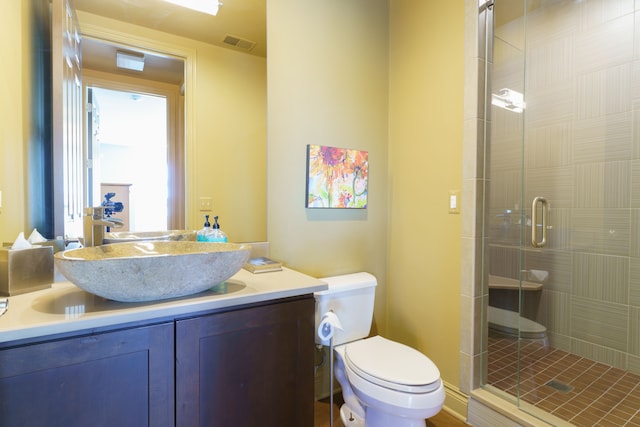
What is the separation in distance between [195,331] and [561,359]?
8.15 feet

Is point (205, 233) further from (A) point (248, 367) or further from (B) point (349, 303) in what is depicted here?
(B) point (349, 303)

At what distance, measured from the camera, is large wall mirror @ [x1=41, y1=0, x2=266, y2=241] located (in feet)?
4.19

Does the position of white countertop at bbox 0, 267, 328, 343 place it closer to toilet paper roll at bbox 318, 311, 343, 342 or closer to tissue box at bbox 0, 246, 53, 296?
tissue box at bbox 0, 246, 53, 296

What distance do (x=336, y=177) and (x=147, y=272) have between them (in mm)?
1268

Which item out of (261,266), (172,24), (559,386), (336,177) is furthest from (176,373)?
(559,386)

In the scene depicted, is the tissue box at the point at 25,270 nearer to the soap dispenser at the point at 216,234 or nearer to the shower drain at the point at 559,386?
the soap dispenser at the point at 216,234

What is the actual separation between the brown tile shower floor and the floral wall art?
118 cm

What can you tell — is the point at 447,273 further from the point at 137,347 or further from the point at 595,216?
the point at 137,347

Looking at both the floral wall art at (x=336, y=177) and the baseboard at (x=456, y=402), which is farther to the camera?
the floral wall art at (x=336, y=177)

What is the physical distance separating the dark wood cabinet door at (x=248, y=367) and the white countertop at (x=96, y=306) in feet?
0.14

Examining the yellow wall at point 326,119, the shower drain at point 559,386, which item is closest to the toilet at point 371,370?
the yellow wall at point 326,119

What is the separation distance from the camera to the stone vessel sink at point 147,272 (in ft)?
2.57

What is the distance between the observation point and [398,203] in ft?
6.77

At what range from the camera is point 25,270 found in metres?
0.96
